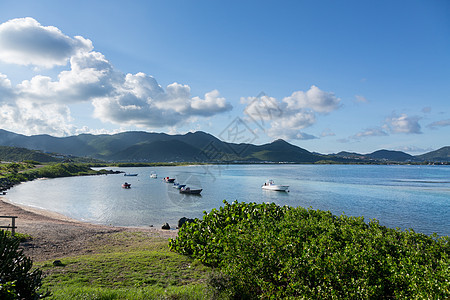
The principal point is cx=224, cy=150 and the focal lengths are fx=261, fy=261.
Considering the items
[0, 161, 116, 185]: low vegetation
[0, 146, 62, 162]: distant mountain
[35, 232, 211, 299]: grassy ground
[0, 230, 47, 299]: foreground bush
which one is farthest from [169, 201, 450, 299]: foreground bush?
[0, 146, 62, 162]: distant mountain

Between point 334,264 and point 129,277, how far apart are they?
759 cm

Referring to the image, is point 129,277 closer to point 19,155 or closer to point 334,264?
point 334,264

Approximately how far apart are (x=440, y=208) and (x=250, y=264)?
1905 inches

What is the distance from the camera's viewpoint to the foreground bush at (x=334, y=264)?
17.7 feet

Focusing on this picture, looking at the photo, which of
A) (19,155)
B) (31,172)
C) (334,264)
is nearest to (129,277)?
(334,264)

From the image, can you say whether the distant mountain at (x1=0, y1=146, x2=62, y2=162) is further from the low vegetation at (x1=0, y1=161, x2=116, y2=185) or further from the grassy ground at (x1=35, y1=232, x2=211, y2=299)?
the grassy ground at (x1=35, y1=232, x2=211, y2=299)

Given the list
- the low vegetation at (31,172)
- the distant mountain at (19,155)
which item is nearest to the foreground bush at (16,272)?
the low vegetation at (31,172)

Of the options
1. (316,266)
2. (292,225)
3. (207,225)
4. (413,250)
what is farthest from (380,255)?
(207,225)

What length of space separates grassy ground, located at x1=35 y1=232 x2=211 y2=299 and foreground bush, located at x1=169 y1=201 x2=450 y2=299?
59.8 inches

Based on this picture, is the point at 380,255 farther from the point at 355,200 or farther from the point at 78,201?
the point at 78,201

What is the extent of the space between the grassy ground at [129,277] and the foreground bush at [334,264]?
1518mm

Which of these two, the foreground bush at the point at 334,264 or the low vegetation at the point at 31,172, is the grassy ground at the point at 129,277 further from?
the low vegetation at the point at 31,172

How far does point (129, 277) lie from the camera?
9.86m

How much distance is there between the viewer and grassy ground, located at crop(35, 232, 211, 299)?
7.48 metres
